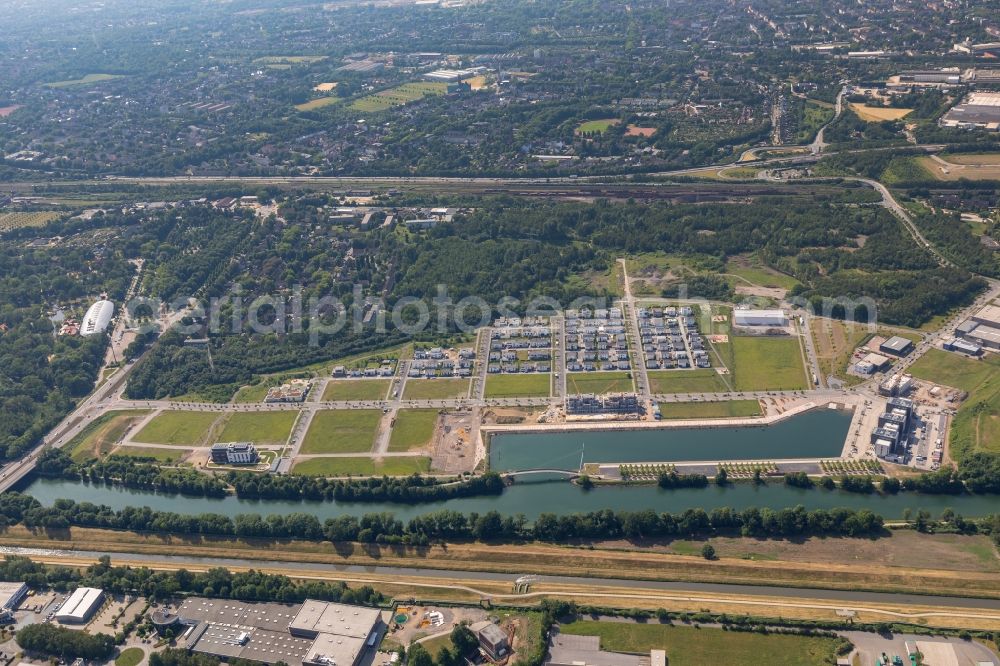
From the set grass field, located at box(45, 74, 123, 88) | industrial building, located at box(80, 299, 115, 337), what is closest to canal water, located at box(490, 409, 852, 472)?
industrial building, located at box(80, 299, 115, 337)

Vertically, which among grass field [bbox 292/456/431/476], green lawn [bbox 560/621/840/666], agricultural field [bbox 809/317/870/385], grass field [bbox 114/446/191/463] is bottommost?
grass field [bbox 114/446/191/463]

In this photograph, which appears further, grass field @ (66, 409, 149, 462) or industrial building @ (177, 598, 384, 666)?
grass field @ (66, 409, 149, 462)

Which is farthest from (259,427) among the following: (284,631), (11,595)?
(284,631)

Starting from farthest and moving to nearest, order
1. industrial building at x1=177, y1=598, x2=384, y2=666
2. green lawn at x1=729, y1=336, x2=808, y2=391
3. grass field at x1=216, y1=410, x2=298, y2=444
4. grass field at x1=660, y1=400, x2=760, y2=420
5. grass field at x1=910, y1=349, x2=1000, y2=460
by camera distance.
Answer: green lawn at x1=729, y1=336, x2=808, y2=391, grass field at x1=216, y1=410, x2=298, y2=444, grass field at x1=660, y1=400, x2=760, y2=420, grass field at x1=910, y1=349, x2=1000, y2=460, industrial building at x1=177, y1=598, x2=384, y2=666

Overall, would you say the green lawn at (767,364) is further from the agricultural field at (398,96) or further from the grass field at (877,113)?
the agricultural field at (398,96)

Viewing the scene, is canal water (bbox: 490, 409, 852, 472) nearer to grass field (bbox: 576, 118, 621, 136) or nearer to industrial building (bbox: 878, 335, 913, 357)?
industrial building (bbox: 878, 335, 913, 357)

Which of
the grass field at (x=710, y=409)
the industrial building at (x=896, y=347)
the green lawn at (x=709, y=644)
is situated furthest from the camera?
the industrial building at (x=896, y=347)

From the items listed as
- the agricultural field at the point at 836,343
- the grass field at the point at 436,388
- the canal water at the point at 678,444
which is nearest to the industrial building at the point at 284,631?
the canal water at the point at 678,444

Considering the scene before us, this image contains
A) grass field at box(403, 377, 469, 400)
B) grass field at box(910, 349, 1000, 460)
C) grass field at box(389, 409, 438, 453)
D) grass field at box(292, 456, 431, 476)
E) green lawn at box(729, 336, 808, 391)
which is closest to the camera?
grass field at box(910, 349, 1000, 460)
